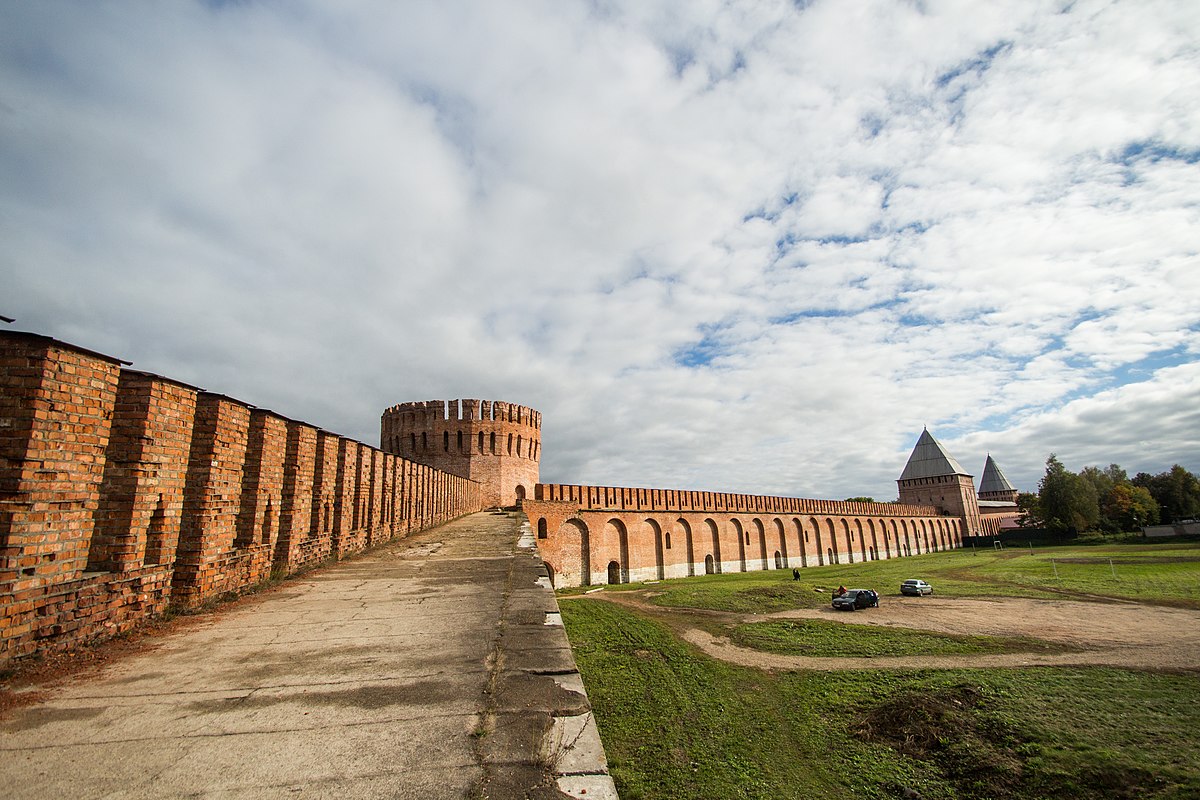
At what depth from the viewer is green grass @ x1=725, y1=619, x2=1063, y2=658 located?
549 inches

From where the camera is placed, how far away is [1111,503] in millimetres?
53531

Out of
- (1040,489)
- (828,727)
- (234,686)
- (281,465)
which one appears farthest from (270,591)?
(1040,489)

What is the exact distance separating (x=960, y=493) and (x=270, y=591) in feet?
229

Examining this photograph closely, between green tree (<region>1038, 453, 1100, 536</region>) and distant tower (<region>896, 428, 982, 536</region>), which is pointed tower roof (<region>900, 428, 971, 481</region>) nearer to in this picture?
distant tower (<region>896, 428, 982, 536</region>)

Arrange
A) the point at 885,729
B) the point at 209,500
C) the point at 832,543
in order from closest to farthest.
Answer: the point at 209,500, the point at 885,729, the point at 832,543

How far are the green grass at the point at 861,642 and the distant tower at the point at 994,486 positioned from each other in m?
72.0

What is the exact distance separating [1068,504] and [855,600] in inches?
1767

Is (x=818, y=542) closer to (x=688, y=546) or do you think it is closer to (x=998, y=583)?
(x=688, y=546)

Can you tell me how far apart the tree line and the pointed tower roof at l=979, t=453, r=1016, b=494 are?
18.9 metres

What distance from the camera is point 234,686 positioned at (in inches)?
107

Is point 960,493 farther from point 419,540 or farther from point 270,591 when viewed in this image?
point 270,591

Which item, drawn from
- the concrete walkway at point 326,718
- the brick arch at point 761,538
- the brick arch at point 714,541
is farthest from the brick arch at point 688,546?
the concrete walkway at point 326,718

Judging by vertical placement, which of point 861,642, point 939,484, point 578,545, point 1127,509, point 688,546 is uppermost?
point 939,484

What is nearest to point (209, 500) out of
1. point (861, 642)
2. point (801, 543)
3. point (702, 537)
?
point (861, 642)
